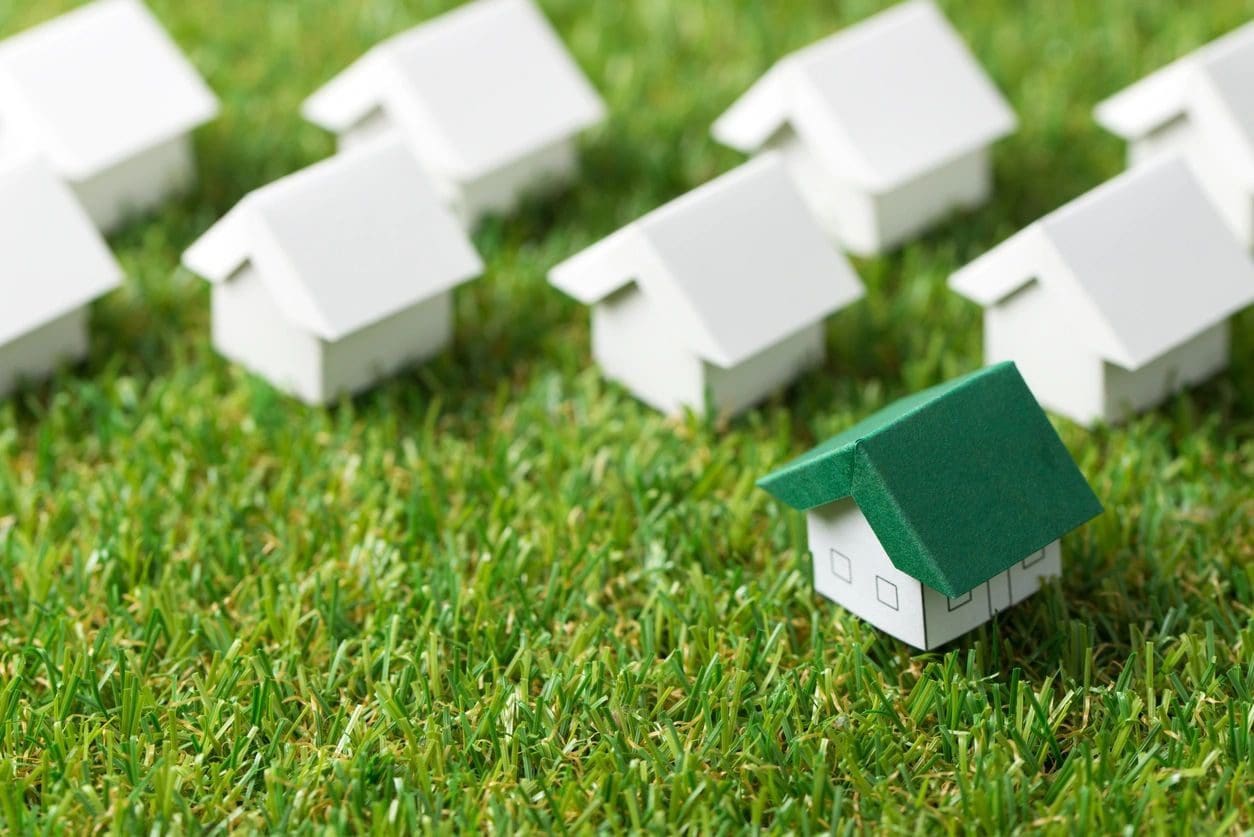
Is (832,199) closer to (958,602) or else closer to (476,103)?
(476,103)

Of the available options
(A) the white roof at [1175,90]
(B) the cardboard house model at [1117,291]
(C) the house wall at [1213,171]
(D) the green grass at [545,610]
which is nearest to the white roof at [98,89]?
(D) the green grass at [545,610]

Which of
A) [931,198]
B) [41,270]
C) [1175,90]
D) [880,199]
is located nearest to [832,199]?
[880,199]

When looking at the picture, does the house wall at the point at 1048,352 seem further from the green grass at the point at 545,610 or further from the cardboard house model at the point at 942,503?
the cardboard house model at the point at 942,503

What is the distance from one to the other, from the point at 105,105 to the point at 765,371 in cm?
173

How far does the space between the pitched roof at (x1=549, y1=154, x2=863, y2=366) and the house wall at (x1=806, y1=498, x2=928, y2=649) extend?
0.55m

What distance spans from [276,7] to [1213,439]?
3.13m

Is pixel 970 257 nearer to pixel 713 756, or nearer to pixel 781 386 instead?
pixel 781 386

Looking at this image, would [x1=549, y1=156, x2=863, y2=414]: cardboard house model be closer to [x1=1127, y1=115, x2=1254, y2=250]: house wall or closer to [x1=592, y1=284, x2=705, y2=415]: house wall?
[x1=592, y1=284, x2=705, y2=415]: house wall

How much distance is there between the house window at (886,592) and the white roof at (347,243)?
1.22m

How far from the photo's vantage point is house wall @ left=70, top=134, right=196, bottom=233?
441 centimetres

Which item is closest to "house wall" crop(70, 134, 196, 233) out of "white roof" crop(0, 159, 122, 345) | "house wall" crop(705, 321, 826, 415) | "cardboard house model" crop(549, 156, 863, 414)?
"white roof" crop(0, 159, 122, 345)

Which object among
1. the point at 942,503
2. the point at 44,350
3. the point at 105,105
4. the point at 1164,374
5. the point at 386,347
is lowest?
the point at 1164,374

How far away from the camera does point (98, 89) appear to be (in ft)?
14.3

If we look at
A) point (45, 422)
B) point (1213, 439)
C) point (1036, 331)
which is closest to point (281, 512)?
point (45, 422)
